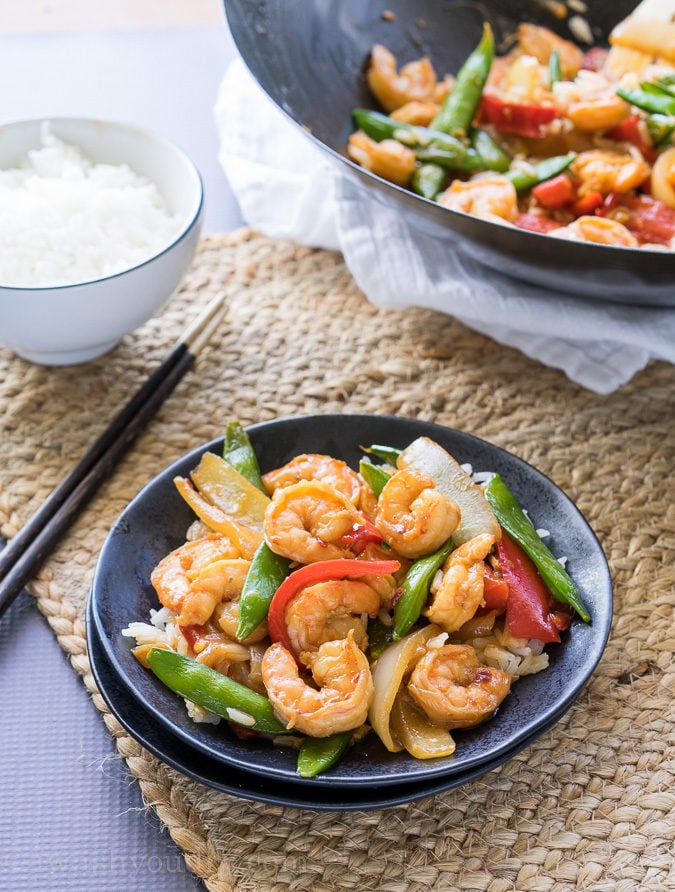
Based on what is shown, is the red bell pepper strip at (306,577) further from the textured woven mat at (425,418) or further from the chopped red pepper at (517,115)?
the chopped red pepper at (517,115)

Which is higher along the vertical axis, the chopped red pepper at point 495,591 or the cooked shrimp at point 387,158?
the cooked shrimp at point 387,158

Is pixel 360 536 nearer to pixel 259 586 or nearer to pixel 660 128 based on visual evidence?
pixel 259 586

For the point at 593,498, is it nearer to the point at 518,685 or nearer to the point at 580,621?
the point at 580,621

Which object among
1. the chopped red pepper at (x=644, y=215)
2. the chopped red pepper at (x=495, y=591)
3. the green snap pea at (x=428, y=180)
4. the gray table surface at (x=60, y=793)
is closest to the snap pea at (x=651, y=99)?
the chopped red pepper at (x=644, y=215)

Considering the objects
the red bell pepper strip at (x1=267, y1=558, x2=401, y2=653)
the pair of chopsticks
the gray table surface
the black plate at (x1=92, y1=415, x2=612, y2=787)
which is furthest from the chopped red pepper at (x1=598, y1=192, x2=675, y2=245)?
the gray table surface

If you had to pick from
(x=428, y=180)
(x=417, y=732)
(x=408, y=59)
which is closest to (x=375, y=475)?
(x=417, y=732)

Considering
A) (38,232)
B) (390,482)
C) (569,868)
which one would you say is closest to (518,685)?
(569,868)
